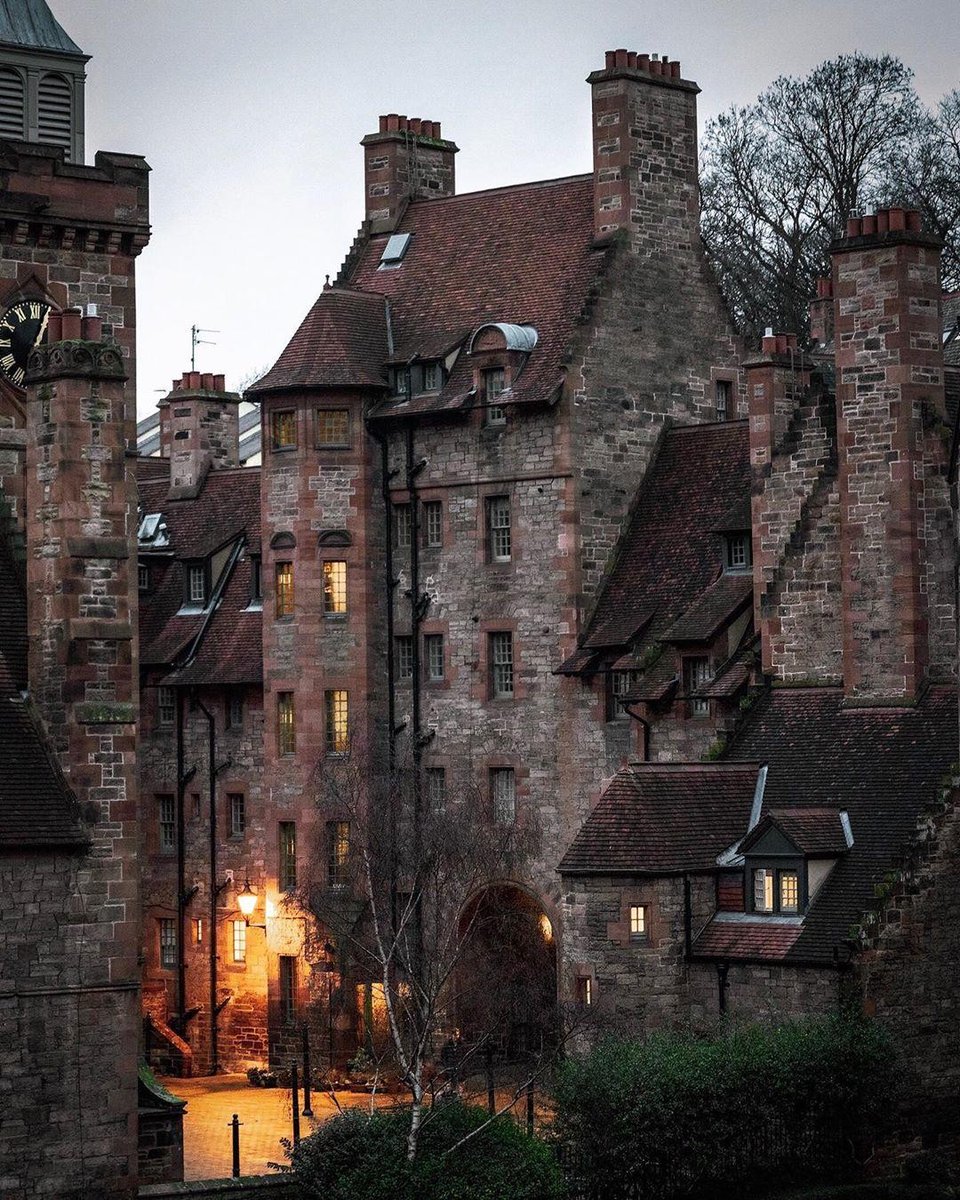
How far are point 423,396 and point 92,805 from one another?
60.4ft

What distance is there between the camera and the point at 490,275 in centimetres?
6344

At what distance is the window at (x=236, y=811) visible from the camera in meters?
66.2

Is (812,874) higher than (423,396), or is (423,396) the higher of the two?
(423,396)

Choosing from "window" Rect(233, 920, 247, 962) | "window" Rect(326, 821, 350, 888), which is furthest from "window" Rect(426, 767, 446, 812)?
"window" Rect(233, 920, 247, 962)

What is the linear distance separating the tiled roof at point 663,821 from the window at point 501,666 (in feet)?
28.8

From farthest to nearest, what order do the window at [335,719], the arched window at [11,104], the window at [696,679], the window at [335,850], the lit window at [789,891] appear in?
the window at [335,719]
the window at [335,850]
the window at [696,679]
the arched window at [11,104]
the lit window at [789,891]

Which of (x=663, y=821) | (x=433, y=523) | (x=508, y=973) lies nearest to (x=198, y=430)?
(x=433, y=523)

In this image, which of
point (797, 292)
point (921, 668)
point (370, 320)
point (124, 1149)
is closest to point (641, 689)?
point (921, 668)

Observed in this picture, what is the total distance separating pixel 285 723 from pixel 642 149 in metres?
13.5

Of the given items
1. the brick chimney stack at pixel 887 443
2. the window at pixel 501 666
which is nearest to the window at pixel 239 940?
the window at pixel 501 666

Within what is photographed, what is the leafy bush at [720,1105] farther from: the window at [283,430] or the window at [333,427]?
the window at [283,430]

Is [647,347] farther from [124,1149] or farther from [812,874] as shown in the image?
[124,1149]

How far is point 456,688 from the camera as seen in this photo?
202 feet

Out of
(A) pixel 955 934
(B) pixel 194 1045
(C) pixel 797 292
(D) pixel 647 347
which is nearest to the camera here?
(A) pixel 955 934
